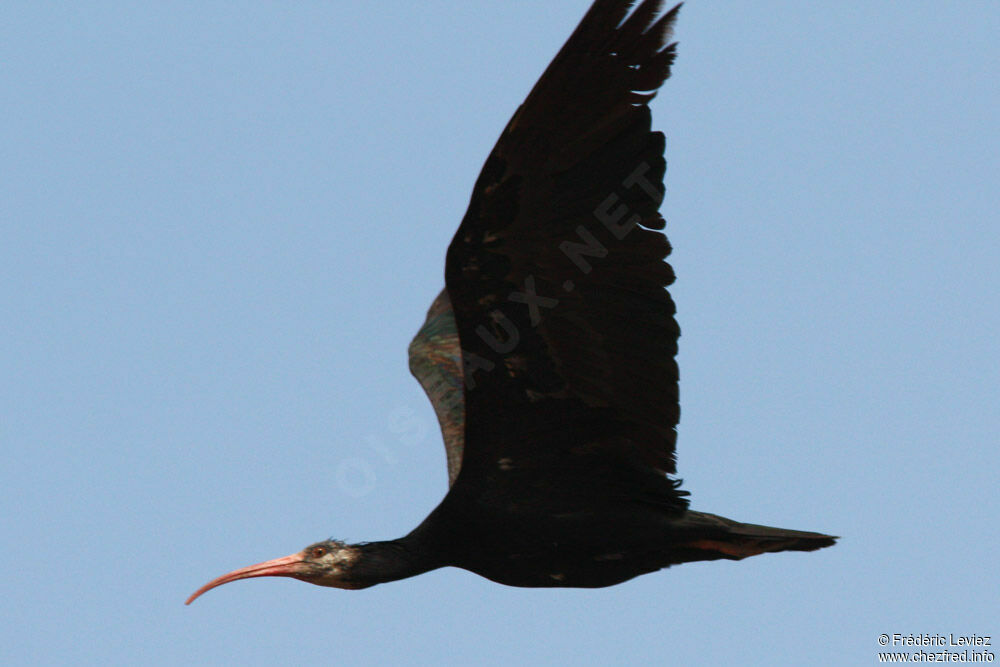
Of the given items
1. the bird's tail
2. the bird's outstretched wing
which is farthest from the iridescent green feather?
the bird's tail

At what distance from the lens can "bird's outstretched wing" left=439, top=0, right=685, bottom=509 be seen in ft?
21.3

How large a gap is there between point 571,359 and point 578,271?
1.78ft

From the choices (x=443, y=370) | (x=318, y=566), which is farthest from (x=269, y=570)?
(x=443, y=370)

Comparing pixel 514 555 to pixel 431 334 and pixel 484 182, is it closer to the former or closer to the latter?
pixel 484 182

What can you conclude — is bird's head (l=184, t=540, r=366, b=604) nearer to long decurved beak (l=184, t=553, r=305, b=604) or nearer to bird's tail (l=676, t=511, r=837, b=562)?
long decurved beak (l=184, t=553, r=305, b=604)

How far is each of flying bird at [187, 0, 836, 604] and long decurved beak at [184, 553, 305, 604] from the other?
1cm

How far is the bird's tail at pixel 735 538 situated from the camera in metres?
7.77

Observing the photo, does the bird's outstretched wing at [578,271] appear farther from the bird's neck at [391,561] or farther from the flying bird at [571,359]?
the bird's neck at [391,561]

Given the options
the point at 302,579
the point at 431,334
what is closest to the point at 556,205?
the point at 302,579

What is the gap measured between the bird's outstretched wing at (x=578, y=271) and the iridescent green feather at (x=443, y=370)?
5.88ft

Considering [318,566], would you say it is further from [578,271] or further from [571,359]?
[578,271]

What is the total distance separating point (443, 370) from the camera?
10.3m

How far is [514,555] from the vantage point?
26.0 feet

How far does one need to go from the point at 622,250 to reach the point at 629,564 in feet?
6.95
